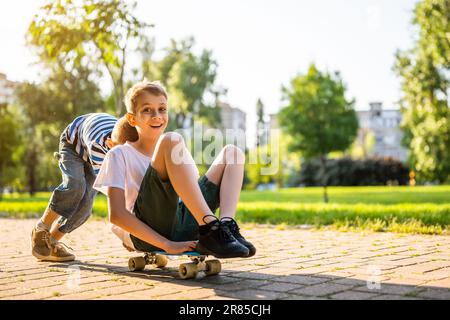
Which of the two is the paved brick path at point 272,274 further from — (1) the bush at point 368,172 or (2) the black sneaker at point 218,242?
(1) the bush at point 368,172

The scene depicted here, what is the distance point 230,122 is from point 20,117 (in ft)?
226

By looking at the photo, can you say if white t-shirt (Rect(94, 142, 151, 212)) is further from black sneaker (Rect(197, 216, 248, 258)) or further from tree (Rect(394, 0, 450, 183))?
tree (Rect(394, 0, 450, 183))

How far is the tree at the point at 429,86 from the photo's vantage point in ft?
58.6

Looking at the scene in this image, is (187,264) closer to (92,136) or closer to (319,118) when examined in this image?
(92,136)

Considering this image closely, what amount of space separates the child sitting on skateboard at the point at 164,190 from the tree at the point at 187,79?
1435 inches

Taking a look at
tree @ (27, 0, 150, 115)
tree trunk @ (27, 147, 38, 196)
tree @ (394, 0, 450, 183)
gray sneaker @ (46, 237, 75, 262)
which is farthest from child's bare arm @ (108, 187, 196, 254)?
tree trunk @ (27, 147, 38, 196)

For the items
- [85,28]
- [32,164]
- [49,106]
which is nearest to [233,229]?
[85,28]

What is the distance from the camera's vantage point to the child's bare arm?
10.6 ft

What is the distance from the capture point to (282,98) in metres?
16.9

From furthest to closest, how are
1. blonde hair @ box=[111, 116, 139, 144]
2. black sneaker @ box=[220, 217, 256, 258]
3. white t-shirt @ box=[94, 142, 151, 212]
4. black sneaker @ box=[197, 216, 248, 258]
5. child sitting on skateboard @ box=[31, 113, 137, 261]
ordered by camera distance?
child sitting on skateboard @ box=[31, 113, 137, 261], blonde hair @ box=[111, 116, 139, 144], white t-shirt @ box=[94, 142, 151, 212], black sneaker @ box=[220, 217, 256, 258], black sneaker @ box=[197, 216, 248, 258]

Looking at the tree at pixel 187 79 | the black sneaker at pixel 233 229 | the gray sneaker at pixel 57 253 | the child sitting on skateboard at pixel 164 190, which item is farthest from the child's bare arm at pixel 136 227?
the tree at pixel 187 79

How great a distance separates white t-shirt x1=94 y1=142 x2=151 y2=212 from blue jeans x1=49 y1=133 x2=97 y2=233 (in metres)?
0.97

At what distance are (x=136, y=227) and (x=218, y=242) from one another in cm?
53
